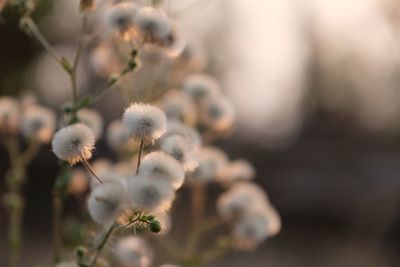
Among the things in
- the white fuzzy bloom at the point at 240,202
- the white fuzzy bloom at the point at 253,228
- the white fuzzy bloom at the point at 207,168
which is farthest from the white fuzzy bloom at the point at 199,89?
the white fuzzy bloom at the point at 253,228

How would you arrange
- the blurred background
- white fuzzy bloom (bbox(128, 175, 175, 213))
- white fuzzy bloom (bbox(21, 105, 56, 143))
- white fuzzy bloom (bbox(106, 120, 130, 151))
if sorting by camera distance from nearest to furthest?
white fuzzy bloom (bbox(128, 175, 175, 213))
white fuzzy bloom (bbox(21, 105, 56, 143))
white fuzzy bloom (bbox(106, 120, 130, 151))
the blurred background

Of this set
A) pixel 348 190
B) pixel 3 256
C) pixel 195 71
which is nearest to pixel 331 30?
pixel 348 190

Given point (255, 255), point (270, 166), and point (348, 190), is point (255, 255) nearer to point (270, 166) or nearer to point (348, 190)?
point (348, 190)

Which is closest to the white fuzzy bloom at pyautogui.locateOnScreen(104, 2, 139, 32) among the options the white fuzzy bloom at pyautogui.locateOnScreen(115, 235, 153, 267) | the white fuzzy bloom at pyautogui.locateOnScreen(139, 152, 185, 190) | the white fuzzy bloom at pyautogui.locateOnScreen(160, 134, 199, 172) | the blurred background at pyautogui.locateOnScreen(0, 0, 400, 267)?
the white fuzzy bloom at pyautogui.locateOnScreen(160, 134, 199, 172)

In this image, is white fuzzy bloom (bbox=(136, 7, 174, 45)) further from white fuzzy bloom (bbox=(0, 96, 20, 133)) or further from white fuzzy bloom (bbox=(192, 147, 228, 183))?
white fuzzy bloom (bbox=(0, 96, 20, 133))

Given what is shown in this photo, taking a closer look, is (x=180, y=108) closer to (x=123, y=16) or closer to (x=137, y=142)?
(x=123, y=16)
